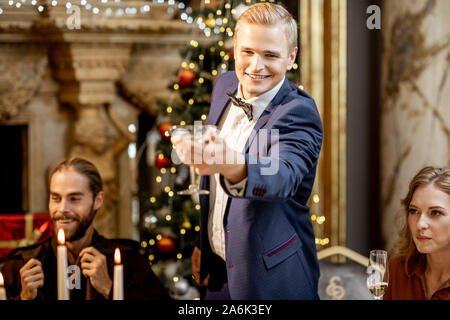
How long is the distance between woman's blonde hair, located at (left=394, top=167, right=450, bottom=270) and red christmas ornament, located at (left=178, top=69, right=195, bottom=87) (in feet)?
6.78

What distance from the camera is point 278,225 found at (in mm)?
1941

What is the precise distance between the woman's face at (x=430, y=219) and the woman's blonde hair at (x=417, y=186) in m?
0.02

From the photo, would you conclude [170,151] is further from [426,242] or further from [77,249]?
[426,242]

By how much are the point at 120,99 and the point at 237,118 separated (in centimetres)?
377

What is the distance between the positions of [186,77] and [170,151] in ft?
1.50

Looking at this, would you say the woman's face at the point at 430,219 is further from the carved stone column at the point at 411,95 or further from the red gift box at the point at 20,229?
the red gift box at the point at 20,229

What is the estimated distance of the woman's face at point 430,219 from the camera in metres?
2.03

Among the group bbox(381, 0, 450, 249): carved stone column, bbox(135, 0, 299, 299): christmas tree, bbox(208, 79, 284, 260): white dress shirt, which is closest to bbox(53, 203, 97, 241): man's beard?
bbox(208, 79, 284, 260): white dress shirt

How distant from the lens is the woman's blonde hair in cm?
208

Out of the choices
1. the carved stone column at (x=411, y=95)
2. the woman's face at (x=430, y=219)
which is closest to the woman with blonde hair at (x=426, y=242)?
the woman's face at (x=430, y=219)

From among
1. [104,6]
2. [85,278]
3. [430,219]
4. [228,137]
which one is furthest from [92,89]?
[430,219]
